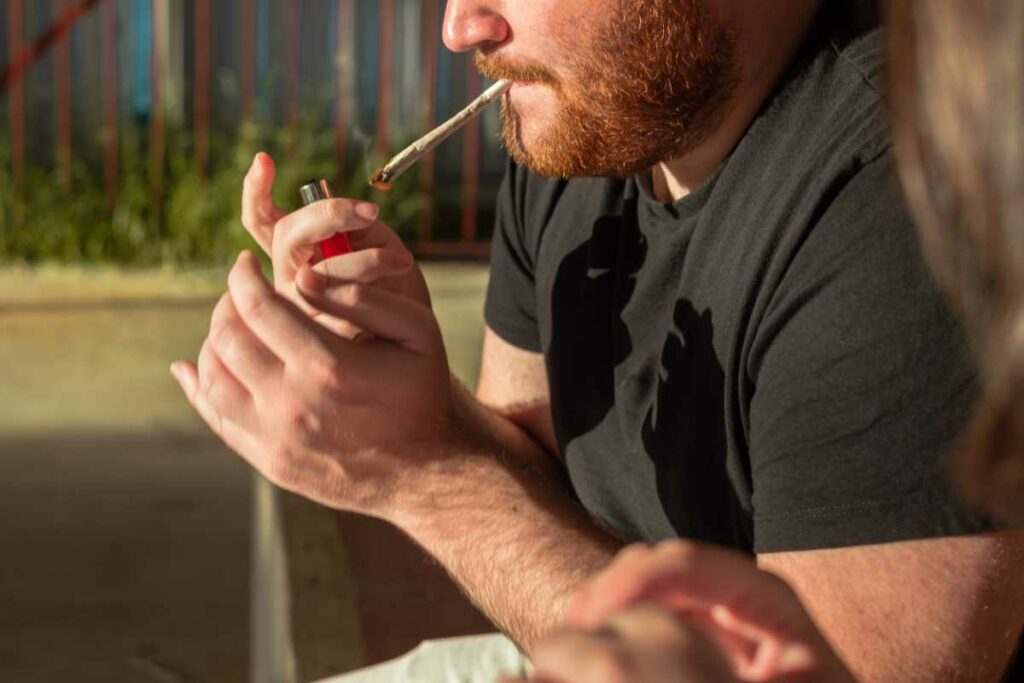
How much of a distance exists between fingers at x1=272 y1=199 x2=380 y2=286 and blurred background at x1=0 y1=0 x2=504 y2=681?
690 millimetres

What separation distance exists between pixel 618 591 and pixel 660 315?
814 mm

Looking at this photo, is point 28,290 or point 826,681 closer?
point 826,681

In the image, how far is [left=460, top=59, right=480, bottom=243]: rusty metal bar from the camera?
5453 millimetres

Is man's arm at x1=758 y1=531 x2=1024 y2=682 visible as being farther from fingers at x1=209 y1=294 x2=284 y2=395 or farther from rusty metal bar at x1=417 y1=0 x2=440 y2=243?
rusty metal bar at x1=417 y1=0 x2=440 y2=243

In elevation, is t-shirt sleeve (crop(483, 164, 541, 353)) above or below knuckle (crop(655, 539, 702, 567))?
below

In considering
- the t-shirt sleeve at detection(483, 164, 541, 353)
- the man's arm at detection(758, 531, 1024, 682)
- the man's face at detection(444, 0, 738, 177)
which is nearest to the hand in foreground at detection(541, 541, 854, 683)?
the man's arm at detection(758, 531, 1024, 682)

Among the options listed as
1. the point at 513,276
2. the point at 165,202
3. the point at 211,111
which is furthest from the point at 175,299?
the point at 513,276

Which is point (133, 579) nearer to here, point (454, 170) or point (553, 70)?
point (553, 70)

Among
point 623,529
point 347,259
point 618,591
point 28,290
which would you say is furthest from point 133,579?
point 618,591

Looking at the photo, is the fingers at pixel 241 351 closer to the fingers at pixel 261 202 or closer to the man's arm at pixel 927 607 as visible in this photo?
the fingers at pixel 261 202

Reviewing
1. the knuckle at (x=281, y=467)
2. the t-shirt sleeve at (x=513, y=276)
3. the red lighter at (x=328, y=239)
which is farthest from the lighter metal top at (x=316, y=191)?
the t-shirt sleeve at (x=513, y=276)

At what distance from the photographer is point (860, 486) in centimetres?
123

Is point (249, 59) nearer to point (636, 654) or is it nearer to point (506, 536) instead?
point (506, 536)

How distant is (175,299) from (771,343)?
154 inches
